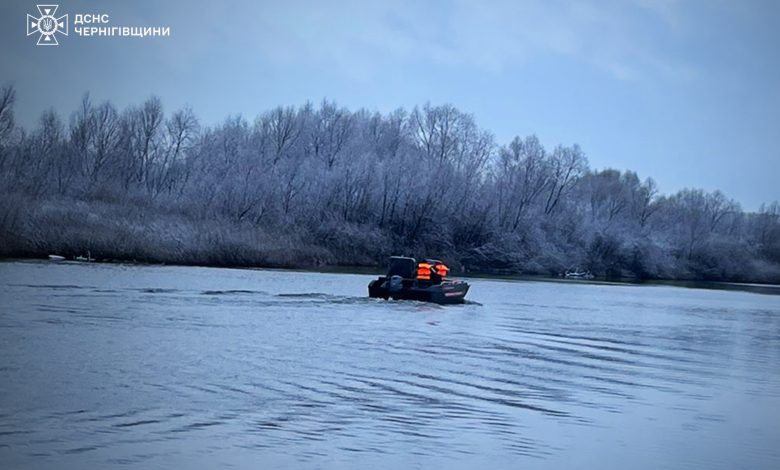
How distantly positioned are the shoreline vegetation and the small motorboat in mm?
20532

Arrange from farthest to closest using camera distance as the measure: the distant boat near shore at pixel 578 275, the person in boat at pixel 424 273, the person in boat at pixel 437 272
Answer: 1. the distant boat near shore at pixel 578 275
2. the person in boat at pixel 437 272
3. the person in boat at pixel 424 273

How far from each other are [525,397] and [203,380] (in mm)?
6673

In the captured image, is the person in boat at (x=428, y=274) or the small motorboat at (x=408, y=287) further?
the person in boat at (x=428, y=274)

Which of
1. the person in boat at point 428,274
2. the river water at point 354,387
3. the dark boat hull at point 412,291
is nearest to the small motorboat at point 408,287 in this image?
the dark boat hull at point 412,291

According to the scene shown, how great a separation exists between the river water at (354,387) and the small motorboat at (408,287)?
2.91m

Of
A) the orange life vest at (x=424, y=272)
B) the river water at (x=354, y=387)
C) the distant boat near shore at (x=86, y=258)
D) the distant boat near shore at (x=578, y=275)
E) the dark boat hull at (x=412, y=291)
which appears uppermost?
the distant boat near shore at (x=86, y=258)

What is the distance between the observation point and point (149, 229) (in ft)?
190

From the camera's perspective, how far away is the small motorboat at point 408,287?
41.4 m

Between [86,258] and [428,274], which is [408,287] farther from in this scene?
[86,258]

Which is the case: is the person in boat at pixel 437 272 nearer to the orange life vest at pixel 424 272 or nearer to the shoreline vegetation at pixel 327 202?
the orange life vest at pixel 424 272

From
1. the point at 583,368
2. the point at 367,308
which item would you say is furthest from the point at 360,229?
the point at 583,368

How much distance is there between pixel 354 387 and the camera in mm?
19000

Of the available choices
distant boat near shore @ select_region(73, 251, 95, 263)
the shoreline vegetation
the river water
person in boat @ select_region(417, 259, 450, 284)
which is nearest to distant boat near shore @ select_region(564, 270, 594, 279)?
the shoreline vegetation

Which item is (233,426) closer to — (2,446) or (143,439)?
(143,439)
